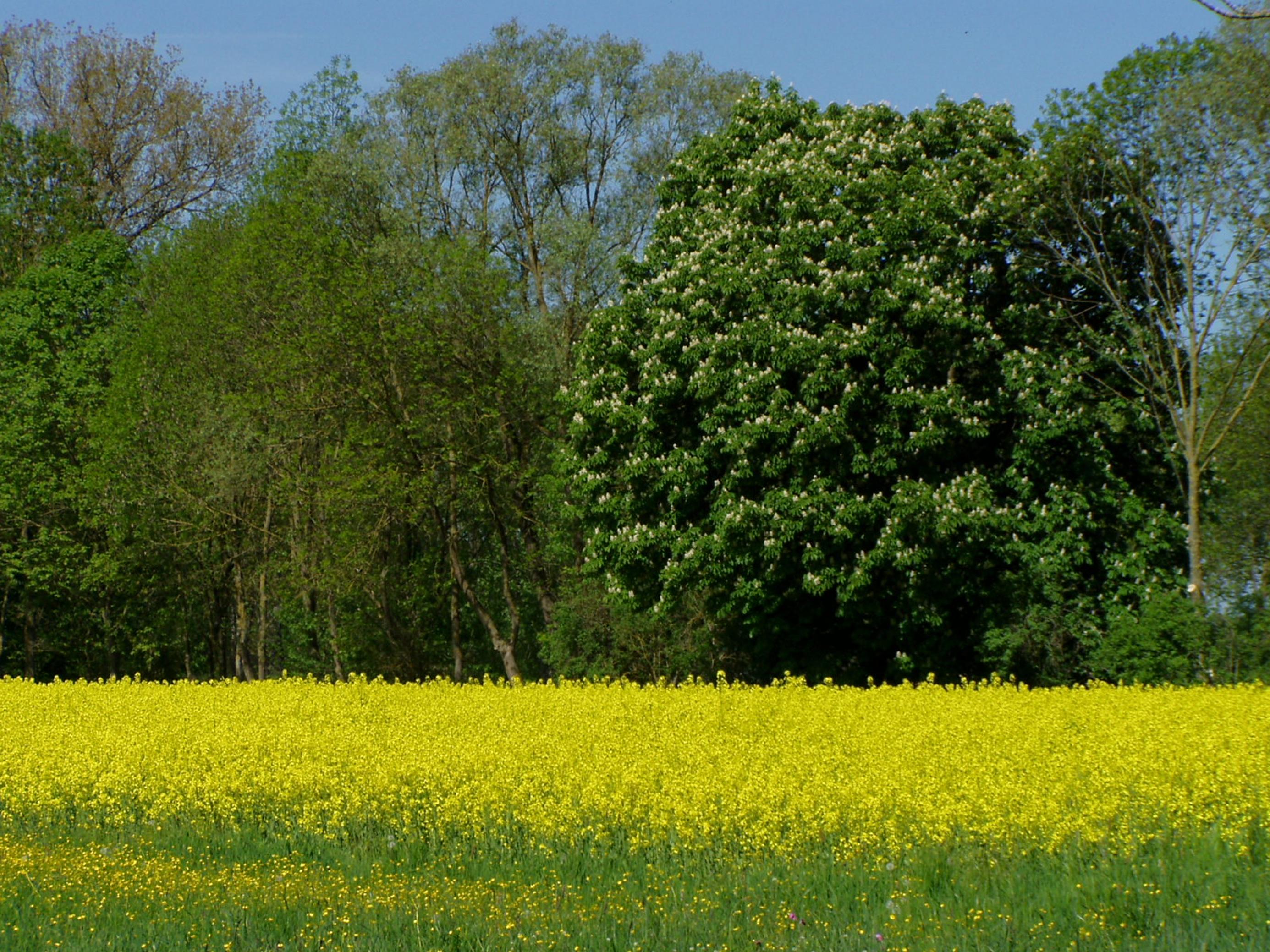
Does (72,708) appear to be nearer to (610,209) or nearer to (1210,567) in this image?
(610,209)

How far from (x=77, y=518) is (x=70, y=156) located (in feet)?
39.6

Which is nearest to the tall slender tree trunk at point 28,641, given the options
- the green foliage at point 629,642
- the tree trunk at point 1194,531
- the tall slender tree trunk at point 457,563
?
the tall slender tree trunk at point 457,563

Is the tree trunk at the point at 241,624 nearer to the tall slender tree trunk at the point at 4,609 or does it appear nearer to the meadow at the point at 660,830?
the tall slender tree trunk at the point at 4,609

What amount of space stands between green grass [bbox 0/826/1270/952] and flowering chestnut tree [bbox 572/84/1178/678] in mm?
11882

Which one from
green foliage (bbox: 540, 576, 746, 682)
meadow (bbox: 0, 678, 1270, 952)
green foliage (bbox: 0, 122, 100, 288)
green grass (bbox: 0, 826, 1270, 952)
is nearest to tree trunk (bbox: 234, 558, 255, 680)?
green foliage (bbox: 540, 576, 746, 682)

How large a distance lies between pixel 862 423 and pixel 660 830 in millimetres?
12952

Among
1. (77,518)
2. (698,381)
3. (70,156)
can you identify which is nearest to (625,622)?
(698,381)

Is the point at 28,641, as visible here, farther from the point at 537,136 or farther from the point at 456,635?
the point at 537,136

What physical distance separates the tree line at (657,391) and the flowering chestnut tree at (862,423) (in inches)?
3.0

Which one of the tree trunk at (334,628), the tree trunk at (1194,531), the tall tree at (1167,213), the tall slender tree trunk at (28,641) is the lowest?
the tall slender tree trunk at (28,641)

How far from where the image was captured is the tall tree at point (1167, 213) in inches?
789

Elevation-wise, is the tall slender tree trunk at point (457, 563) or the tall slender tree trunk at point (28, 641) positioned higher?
the tall slender tree trunk at point (457, 563)

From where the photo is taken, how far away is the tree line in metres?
20.7

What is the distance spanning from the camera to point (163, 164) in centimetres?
4259
